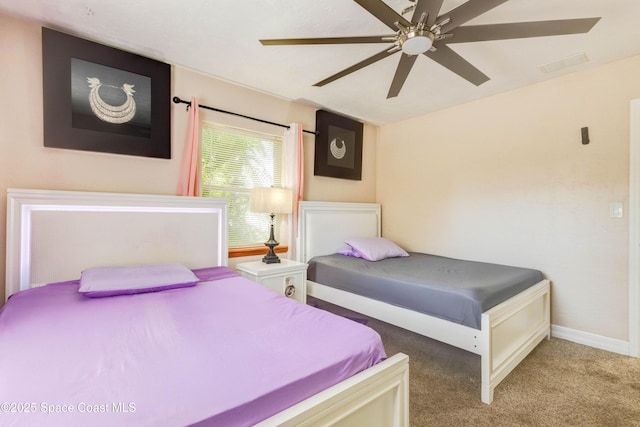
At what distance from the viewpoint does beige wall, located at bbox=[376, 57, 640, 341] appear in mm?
2475

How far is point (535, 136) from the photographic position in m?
2.88

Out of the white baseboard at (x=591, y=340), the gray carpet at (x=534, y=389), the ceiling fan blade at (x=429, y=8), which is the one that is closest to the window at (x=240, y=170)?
the gray carpet at (x=534, y=389)

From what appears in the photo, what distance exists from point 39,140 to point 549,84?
4299 millimetres

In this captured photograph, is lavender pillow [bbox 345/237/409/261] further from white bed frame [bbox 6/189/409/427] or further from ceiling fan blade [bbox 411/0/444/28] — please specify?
ceiling fan blade [bbox 411/0/444/28]

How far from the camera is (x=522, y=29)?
1498mm

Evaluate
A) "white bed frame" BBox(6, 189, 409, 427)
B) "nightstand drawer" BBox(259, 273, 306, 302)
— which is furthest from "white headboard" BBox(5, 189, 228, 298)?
"nightstand drawer" BBox(259, 273, 306, 302)

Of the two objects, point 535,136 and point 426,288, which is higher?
point 535,136

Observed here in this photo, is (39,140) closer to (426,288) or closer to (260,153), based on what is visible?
(260,153)

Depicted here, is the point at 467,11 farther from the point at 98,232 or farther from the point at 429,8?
the point at 98,232

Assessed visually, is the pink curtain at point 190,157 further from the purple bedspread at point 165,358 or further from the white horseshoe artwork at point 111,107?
the purple bedspread at point 165,358

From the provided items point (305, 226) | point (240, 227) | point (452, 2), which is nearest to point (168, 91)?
point (240, 227)

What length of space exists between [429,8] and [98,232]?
2518 millimetres

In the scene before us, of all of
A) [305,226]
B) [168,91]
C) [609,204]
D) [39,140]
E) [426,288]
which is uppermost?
[168,91]

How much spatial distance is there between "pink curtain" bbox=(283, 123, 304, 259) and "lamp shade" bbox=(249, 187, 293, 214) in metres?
0.39
